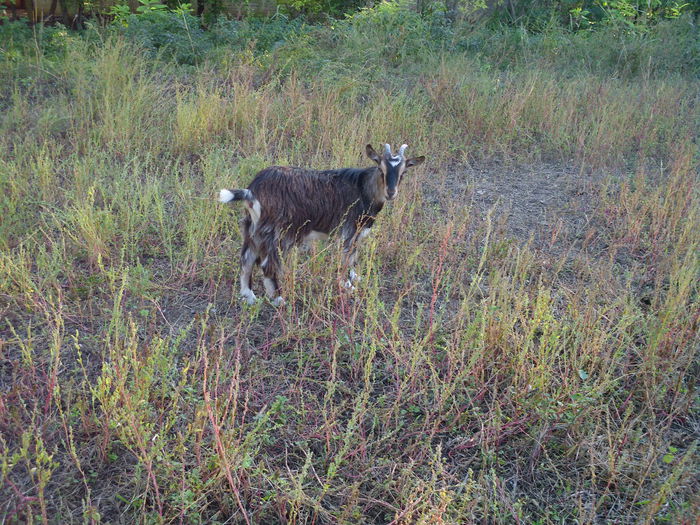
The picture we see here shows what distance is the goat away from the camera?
4852 mm

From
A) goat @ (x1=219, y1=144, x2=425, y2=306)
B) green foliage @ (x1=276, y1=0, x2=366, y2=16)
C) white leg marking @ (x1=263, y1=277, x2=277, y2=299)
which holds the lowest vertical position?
white leg marking @ (x1=263, y1=277, x2=277, y2=299)

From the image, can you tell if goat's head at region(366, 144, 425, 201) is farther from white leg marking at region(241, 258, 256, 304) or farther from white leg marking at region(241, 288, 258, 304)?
white leg marking at region(241, 288, 258, 304)

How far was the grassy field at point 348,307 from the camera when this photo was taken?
10.6 ft

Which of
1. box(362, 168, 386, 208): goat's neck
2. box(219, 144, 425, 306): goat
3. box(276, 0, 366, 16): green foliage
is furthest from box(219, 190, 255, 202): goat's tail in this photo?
box(276, 0, 366, 16): green foliage

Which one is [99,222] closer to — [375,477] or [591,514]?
[375,477]

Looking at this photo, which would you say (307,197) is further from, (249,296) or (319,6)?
(319,6)

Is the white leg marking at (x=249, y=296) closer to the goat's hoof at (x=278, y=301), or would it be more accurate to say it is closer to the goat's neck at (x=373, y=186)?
the goat's hoof at (x=278, y=301)

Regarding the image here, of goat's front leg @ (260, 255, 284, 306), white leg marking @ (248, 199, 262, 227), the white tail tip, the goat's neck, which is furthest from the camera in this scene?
the goat's neck

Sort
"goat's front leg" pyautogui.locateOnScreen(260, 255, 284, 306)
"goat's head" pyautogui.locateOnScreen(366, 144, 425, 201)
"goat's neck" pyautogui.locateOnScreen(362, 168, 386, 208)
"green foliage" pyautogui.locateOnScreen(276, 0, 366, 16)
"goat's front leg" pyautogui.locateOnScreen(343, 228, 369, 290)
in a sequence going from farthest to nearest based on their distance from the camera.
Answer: "green foliage" pyautogui.locateOnScreen(276, 0, 366, 16) < "goat's neck" pyautogui.locateOnScreen(362, 168, 386, 208) < "goat's front leg" pyautogui.locateOnScreen(343, 228, 369, 290) < "goat's head" pyautogui.locateOnScreen(366, 144, 425, 201) < "goat's front leg" pyautogui.locateOnScreen(260, 255, 284, 306)

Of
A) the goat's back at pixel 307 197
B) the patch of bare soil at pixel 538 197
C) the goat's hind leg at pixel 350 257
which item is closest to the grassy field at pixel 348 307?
the patch of bare soil at pixel 538 197

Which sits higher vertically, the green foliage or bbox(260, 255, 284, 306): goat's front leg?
the green foliage

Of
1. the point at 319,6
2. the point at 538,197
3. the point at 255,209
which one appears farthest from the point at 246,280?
the point at 319,6

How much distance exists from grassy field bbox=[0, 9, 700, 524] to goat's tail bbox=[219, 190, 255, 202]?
64cm

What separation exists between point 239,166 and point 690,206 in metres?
4.73
